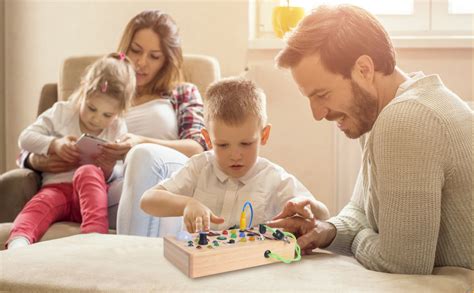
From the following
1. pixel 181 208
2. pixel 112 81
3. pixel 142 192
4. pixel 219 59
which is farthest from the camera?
pixel 219 59

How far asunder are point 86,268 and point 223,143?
0.52 metres

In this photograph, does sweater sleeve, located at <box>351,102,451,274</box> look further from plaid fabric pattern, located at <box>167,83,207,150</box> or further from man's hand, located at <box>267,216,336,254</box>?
plaid fabric pattern, located at <box>167,83,207,150</box>

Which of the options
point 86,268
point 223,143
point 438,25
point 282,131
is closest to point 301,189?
point 223,143

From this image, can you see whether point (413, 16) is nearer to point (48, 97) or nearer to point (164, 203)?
point (48, 97)

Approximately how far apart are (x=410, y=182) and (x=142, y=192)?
84 cm

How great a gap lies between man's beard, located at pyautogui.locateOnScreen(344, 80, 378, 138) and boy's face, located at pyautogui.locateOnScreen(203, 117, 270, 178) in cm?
28

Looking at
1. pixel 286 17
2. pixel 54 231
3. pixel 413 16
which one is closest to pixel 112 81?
pixel 54 231

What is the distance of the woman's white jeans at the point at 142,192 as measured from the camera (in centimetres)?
164

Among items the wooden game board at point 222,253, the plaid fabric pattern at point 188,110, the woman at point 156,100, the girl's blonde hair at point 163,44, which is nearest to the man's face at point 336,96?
the wooden game board at point 222,253

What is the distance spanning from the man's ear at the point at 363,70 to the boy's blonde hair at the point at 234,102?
31 cm

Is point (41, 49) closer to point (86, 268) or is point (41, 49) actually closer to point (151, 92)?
point (151, 92)

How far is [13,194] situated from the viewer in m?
2.03

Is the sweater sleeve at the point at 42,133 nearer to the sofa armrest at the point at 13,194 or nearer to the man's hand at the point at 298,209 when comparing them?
the sofa armrest at the point at 13,194

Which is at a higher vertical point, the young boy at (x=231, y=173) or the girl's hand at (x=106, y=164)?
the young boy at (x=231, y=173)
